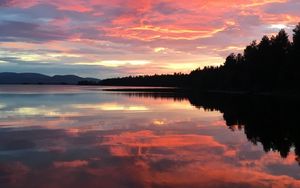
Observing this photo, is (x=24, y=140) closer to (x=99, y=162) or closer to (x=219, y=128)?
(x=99, y=162)

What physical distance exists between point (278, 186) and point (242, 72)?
10714 centimetres

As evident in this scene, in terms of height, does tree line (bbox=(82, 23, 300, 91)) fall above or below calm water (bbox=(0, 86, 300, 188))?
above

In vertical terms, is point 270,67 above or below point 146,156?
above

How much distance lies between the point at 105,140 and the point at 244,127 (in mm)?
13042

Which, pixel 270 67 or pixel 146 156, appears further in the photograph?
pixel 270 67

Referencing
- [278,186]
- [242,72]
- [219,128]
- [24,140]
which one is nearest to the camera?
[278,186]

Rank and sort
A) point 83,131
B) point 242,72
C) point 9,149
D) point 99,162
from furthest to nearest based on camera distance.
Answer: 1. point 242,72
2. point 83,131
3. point 9,149
4. point 99,162

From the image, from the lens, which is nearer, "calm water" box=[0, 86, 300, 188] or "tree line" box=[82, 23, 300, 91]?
"calm water" box=[0, 86, 300, 188]

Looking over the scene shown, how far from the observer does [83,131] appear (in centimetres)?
2866

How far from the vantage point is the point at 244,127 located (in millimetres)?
Result: 32688

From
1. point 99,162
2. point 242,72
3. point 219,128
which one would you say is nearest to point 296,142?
point 219,128

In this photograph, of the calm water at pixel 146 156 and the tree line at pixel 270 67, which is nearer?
the calm water at pixel 146 156

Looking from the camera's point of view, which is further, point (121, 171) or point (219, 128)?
point (219, 128)

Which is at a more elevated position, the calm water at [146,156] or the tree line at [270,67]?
the tree line at [270,67]
